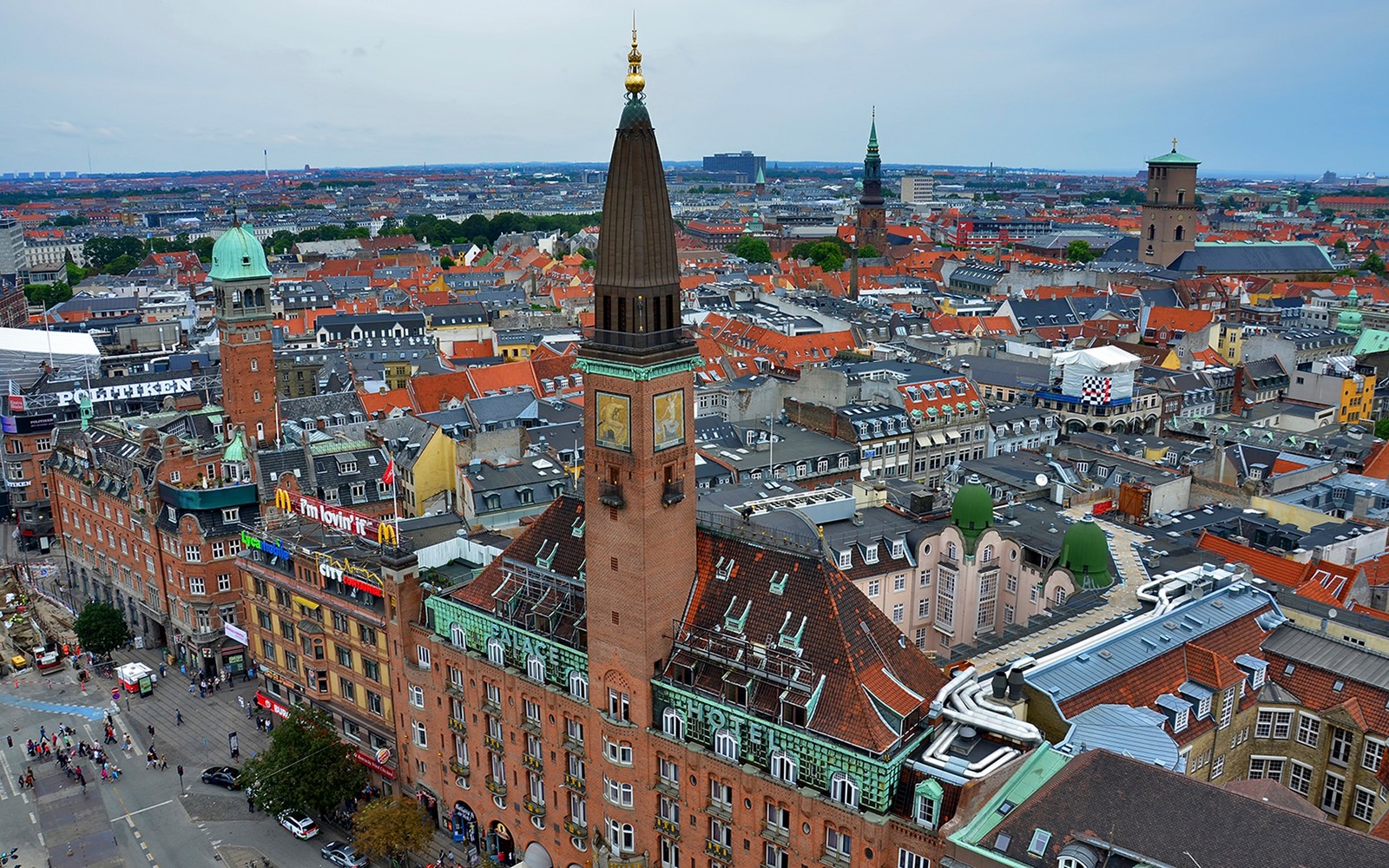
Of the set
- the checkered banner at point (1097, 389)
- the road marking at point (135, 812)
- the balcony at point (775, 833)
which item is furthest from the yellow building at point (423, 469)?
the checkered banner at point (1097, 389)

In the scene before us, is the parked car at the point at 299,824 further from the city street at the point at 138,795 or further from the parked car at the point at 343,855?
the parked car at the point at 343,855

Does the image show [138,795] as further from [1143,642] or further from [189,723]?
[1143,642]

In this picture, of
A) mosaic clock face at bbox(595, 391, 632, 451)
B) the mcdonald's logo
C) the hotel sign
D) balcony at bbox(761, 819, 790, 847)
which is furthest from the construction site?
balcony at bbox(761, 819, 790, 847)

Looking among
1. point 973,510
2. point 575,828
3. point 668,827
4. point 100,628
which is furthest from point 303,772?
point 973,510

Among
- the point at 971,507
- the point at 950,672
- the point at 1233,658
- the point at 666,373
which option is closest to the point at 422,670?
the point at 666,373

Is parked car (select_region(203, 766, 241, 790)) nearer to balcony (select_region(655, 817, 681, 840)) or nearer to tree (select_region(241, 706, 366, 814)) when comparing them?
tree (select_region(241, 706, 366, 814))
